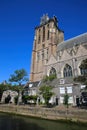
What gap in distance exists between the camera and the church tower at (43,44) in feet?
190

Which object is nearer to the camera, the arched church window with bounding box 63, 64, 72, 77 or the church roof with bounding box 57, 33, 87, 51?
the arched church window with bounding box 63, 64, 72, 77

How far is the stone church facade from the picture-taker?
39.8 metres

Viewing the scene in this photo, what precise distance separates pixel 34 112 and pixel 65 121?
8.65 metres

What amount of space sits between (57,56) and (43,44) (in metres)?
11.1

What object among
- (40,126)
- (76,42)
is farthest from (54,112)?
(76,42)

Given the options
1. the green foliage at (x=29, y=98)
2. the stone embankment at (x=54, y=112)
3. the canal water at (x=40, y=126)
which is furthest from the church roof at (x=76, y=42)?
the canal water at (x=40, y=126)

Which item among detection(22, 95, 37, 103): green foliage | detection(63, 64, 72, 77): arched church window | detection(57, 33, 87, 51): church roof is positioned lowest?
detection(22, 95, 37, 103): green foliage

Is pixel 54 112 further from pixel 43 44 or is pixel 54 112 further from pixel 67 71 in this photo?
pixel 43 44

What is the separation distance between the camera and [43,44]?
6225 cm

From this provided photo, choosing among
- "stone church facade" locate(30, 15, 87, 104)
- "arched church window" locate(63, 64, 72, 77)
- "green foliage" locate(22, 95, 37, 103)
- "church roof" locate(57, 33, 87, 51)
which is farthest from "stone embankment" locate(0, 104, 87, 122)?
"church roof" locate(57, 33, 87, 51)

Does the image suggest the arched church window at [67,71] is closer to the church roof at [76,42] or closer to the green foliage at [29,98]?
the church roof at [76,42]

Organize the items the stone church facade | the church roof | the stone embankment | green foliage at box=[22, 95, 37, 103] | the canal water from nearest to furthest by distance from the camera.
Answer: the canal water → the stone embankment → the stone church facade → green foliage at box=[22, 95, 37, 103] → the church roof

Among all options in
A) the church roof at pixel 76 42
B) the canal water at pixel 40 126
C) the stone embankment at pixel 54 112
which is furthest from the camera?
the church roof at pixel 76 42

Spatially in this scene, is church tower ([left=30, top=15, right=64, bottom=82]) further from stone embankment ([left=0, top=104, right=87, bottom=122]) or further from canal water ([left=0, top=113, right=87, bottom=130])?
canal water ([left=0, top=113, right=87, bottom=130])
